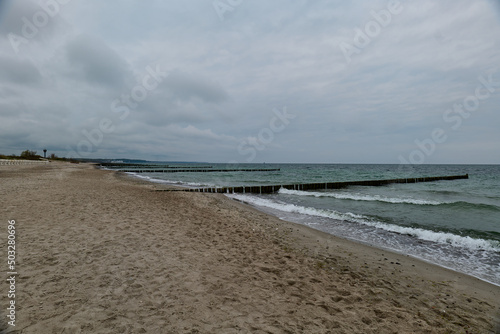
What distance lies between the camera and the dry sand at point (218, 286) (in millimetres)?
3543

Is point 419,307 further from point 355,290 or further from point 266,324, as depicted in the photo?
point 266,324

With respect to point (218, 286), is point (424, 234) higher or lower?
lower

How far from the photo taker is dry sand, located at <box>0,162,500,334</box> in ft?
11.6

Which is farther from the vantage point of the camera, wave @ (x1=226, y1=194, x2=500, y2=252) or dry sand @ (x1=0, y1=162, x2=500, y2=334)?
Result: wave @ (x1=226, y1=194, x2=500, y2=252)

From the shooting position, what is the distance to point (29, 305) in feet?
11.7

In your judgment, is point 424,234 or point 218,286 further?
point 424,234

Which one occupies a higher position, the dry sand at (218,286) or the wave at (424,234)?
the dry sand at (218,286)

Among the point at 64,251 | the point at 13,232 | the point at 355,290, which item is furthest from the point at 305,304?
the point at 13,232

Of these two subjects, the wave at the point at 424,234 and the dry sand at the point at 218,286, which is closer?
the dry sand at the point at 218,286

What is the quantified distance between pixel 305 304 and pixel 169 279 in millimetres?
2689

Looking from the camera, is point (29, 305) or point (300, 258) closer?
point (29, 305)

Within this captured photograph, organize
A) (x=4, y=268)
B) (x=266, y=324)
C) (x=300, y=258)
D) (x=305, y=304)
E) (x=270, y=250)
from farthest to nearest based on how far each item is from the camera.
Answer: (x=270, y=250), (x=300, y=258), (x=4, y=268), (x=305, y=304), (x=266, y=324)

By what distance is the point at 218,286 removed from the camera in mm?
4590

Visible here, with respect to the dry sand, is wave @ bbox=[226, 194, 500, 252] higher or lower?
lower
